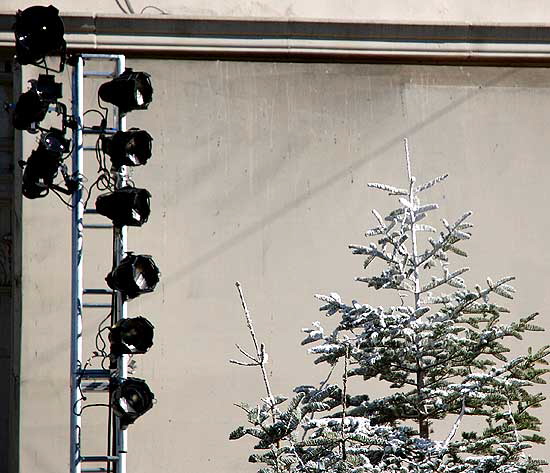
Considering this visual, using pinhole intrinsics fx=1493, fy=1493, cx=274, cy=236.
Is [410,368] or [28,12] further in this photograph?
[28,12]

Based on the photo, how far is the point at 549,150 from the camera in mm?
12945

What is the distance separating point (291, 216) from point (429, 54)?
1.86m

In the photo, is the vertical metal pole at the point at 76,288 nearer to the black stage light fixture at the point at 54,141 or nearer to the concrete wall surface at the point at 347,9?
the black stage light fixture at the point at 54,141

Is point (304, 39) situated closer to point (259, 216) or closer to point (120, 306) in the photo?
point (259, 216)

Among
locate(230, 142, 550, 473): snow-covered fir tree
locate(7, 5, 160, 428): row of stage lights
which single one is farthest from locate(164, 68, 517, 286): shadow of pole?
locate(230, 142, 550, 473): snow-covered fir tree

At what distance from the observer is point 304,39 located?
12.7m

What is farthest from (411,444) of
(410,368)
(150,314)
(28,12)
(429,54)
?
(429,54)

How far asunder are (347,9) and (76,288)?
4491 mm

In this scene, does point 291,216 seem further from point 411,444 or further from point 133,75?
point 411,444

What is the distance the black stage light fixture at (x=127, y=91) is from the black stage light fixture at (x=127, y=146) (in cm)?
20

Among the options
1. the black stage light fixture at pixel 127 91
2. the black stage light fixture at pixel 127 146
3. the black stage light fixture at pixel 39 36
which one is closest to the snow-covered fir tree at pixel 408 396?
the black stage light fixture at pixel 127 146

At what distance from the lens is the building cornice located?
492 inches

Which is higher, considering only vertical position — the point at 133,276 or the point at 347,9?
the point at 347,9

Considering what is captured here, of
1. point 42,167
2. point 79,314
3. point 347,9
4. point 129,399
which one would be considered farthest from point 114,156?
point 347,9
